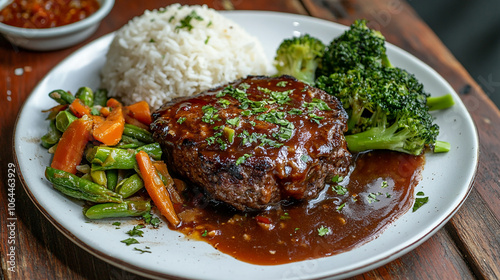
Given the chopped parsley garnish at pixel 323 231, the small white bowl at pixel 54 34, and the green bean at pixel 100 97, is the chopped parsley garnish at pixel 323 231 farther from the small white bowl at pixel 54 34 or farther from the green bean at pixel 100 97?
the small white bowl at pixel 54 34

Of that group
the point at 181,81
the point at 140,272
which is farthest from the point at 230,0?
the point at 140,272

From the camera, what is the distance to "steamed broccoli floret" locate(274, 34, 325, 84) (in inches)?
197

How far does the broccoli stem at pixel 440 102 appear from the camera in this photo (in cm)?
458

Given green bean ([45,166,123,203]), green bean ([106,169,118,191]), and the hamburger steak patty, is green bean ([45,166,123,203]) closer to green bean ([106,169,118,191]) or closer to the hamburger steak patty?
green bean ([106,169,118,191])

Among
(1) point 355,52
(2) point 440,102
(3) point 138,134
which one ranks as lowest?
(3) point 138,134

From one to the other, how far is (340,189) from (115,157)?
1.83 metres

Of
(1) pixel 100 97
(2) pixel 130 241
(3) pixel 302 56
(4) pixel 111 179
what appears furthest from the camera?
(3) pixel 302 56

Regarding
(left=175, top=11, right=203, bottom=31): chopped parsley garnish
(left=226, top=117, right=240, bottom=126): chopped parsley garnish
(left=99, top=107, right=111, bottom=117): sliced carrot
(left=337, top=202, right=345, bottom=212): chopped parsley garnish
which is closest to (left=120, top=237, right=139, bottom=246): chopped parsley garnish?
(left=226, top=117, right=240, bottom=126): chopped parsley garnish

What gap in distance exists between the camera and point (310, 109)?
3.94 meters

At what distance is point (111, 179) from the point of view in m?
3.80

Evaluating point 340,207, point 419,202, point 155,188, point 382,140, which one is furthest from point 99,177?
point 419,202

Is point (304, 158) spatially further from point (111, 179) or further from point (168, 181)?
point (111, 179)

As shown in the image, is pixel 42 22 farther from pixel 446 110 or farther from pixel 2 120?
pixel 446 110

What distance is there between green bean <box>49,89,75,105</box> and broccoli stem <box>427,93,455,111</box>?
3405mm
